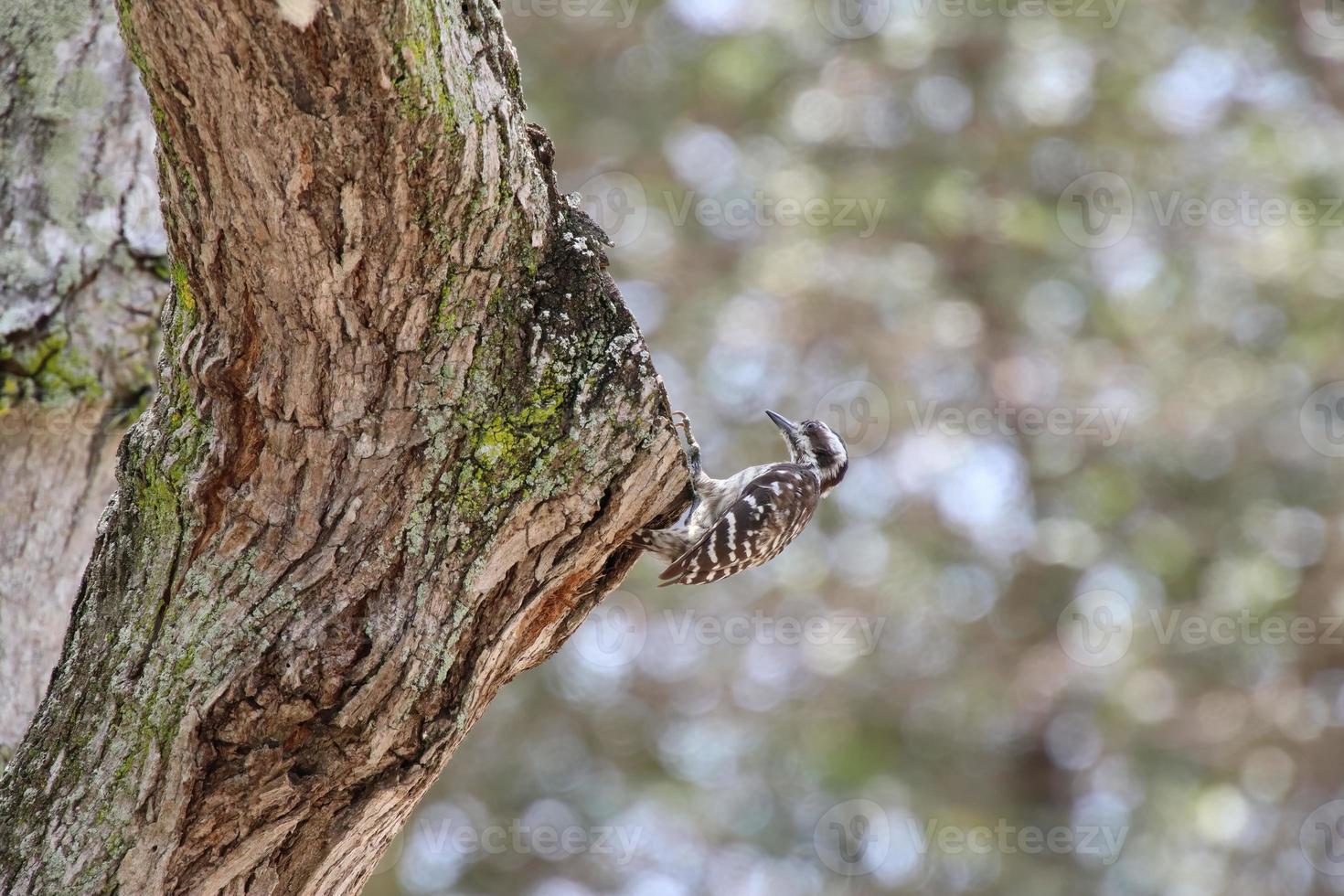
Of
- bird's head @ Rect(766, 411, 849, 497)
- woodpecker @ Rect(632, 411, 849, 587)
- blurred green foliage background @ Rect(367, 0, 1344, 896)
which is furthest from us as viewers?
blurred green foliage background @ Rect(367, 0, 1344, 896)

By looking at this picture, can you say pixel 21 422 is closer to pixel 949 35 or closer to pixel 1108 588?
pixel 949 35

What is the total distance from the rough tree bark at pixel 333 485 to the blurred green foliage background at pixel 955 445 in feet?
22.4

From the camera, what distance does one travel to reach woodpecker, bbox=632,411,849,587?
15.0 ft

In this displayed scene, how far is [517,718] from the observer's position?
978 cm

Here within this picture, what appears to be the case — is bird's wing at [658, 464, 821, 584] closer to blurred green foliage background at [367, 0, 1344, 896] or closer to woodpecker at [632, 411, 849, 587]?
woodpecker at [632, 411, 849, 587]

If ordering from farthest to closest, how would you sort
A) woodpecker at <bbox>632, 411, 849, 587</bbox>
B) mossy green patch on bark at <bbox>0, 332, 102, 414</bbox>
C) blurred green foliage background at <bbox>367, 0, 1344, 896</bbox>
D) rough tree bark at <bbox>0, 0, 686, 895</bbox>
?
blurred green foliage background at <bbox>367, 0, 1344, 896</bbox> → woodpecker at <bbox>632, 411, 849, 587</bbox> → mossy green patch on bark at <bbox>0, 332, 102, 414</bbox> → rough tree bark at <bbox>0, 0, 686, 895</bbox>

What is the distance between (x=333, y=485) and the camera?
2623mm

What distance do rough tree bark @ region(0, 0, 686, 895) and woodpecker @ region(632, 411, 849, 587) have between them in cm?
134

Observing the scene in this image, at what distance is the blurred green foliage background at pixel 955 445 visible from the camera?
372 inches

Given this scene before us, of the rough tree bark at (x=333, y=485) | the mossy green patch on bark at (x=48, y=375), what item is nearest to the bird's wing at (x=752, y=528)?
the rough tree bark at (x=333, y=485)

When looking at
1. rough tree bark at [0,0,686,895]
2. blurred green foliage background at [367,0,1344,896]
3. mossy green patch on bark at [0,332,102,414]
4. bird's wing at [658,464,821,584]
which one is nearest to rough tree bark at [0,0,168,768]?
mossy green patch on bark at [0,332,102,414]

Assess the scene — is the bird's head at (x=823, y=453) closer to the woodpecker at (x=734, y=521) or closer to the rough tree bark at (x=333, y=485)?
the woodpecker at (x=734, y=521)

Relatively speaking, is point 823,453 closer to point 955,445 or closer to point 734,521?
point 734,521

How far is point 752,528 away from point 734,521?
0.09 m
